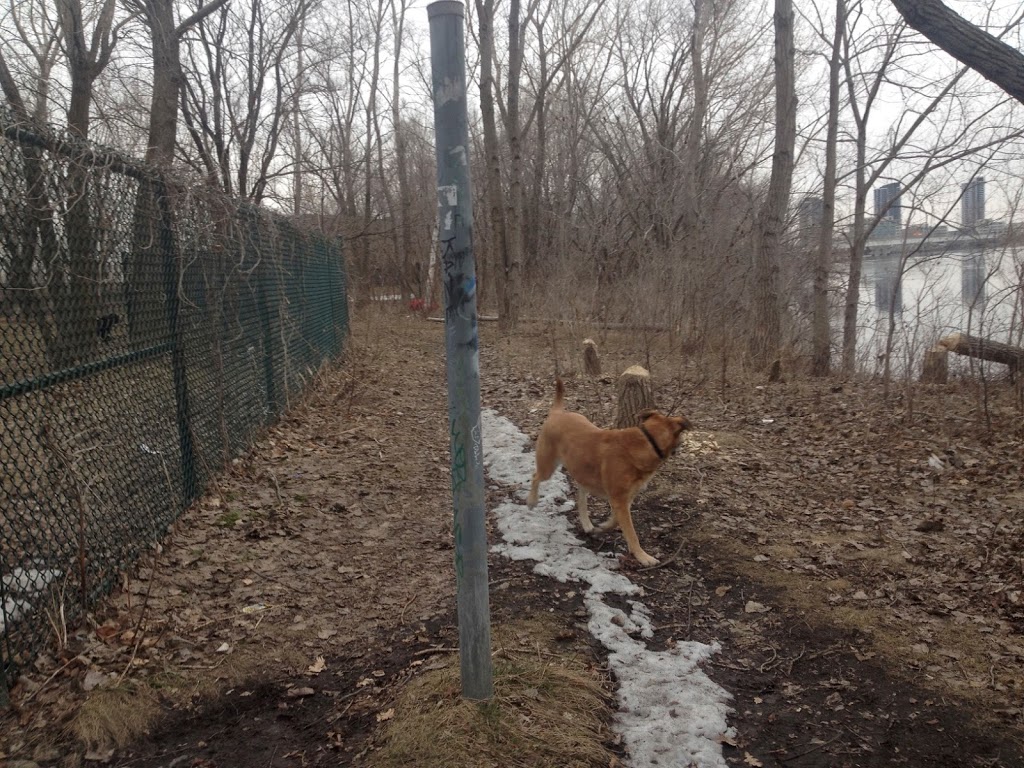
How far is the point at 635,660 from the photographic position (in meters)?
3.36

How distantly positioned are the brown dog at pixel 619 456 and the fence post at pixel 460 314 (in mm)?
1977

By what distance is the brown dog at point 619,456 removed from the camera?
14.1 feet

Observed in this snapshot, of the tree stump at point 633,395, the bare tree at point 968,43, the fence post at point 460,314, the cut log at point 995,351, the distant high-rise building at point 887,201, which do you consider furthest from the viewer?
the distant high-rise building at point 887,201

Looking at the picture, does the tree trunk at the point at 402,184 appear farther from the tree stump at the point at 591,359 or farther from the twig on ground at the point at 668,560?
the twig on ground at the point at 668,560

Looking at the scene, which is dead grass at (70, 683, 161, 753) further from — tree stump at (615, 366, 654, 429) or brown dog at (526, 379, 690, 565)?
tree stump at (615, 366, 654, 429)

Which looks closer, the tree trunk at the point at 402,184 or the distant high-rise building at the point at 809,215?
the distant high-rise building at the point at 809,215

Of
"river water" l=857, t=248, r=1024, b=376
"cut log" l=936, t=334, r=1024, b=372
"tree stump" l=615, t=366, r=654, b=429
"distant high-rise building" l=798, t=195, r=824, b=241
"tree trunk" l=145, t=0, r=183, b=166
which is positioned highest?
"tree trunk" l=145, t=0, r=183, b=166

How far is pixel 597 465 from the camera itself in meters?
4.56

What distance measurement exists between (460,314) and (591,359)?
7951 millimetres

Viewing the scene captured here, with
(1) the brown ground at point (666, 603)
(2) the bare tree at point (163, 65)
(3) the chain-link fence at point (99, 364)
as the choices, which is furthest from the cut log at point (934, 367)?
(2) the bare tree at point (163, 65)

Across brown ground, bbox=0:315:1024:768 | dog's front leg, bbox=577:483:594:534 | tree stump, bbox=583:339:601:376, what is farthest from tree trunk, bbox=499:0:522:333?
dog's front leg, bbox=577:483:594:534

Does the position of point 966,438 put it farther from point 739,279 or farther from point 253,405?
point 739,279

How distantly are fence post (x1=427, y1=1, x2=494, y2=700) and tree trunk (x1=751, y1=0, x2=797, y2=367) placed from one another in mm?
9163

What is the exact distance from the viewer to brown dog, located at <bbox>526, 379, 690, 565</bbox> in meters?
4.31
